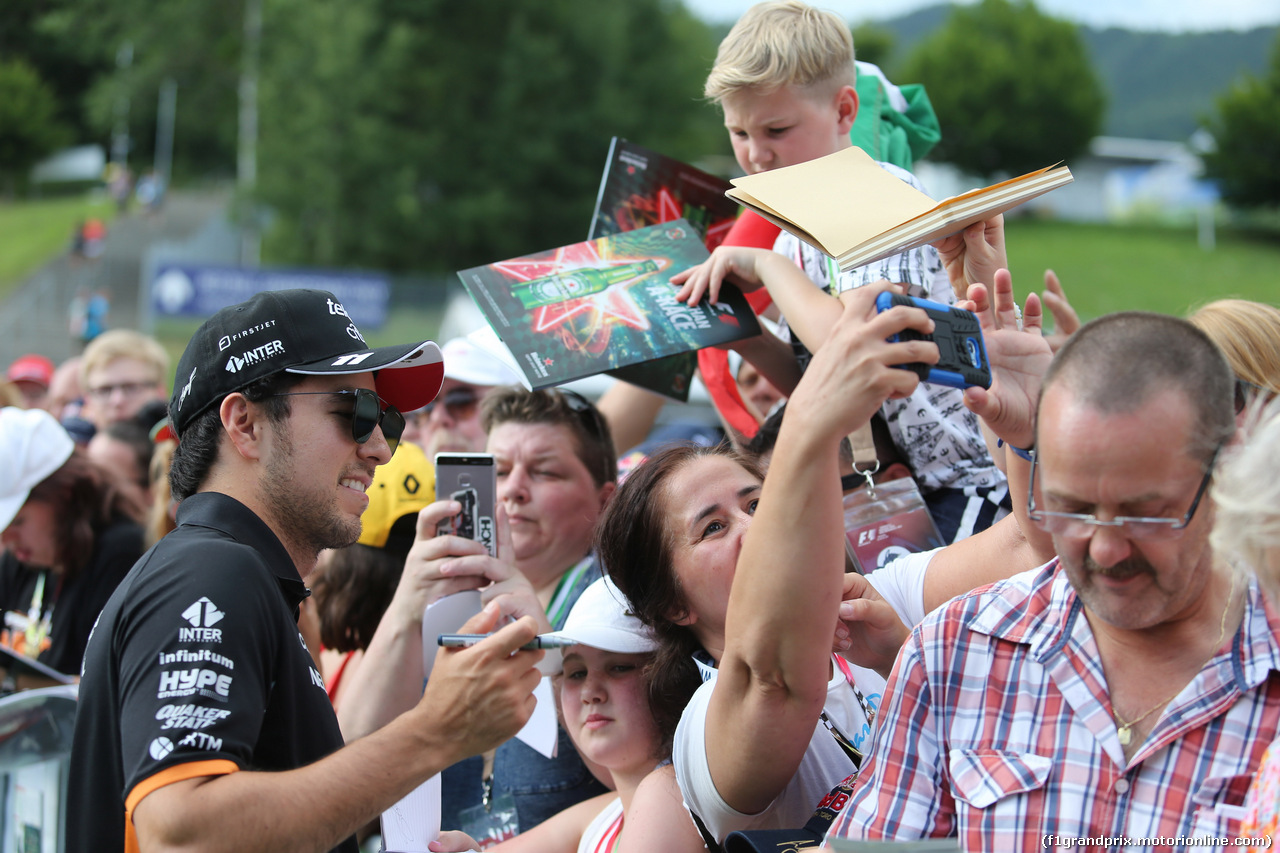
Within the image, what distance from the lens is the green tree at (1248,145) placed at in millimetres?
48125

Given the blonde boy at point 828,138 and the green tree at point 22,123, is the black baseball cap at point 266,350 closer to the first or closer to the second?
the blonde boy at point 828,138

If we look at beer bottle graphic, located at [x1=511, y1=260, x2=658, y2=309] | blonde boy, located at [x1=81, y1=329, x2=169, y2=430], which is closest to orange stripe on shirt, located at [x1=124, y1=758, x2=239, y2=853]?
beer bottle graphic, located at [x1=511, y1=260, x2=658, y2=309]

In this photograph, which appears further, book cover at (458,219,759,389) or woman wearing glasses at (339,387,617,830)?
woman wearing glasses at (339,387,617,830)

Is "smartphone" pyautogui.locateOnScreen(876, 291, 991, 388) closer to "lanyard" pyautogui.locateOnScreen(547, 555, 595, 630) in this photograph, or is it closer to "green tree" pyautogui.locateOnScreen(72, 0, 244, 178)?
"lanyard" pyautogui.locateOnScreen(547, 555, 595, 630)

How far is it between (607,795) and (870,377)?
1.64 meters

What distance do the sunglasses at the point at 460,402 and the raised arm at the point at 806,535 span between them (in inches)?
118

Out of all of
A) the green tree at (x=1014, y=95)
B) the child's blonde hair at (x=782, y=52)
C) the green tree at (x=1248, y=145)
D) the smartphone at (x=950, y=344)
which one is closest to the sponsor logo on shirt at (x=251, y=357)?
the smartphone at (x=950, y=344)

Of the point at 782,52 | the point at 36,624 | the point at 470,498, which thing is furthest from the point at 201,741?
the point at 36,624

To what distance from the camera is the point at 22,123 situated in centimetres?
4741

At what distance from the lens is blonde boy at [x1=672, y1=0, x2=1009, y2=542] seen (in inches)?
114

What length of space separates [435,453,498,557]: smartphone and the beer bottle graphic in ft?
1.50

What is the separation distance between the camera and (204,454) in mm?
2320

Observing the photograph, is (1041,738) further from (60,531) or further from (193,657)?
(60,531)

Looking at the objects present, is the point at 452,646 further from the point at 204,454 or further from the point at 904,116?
the point at 904,116
